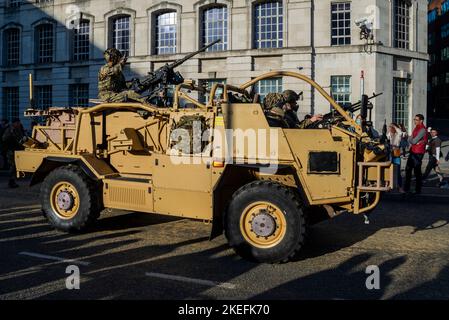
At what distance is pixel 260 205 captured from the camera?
551cm

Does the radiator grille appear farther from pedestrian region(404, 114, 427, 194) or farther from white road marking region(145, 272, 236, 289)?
pedestrian region(404, 114, 427, 194)

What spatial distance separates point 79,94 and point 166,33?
7.48m

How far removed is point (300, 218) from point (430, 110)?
2461 inches

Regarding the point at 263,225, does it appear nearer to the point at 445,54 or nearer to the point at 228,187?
the point at 228,187

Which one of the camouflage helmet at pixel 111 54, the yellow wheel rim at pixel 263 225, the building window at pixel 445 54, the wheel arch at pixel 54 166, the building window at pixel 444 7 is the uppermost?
the building window at pixel 444 7

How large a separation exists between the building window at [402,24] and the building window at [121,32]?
Answer: 50.3 feet

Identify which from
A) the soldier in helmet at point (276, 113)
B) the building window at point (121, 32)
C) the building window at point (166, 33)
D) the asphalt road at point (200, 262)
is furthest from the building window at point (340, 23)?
the soldier in helmet at point (276, 113)

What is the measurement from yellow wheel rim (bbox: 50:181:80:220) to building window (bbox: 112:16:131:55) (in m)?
21.6

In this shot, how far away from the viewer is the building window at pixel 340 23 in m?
22.7

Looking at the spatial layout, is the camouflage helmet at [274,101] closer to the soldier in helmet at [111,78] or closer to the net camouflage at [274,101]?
the net camouflage at [274,101]

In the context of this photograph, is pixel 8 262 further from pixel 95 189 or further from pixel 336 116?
pixel 336 116

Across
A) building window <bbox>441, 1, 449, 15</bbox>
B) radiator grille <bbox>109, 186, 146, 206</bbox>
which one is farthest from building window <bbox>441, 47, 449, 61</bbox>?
radiator grille <bbox>109, 186, 146, 206</bbox>

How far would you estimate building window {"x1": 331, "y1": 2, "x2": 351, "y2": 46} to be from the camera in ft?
74.3
